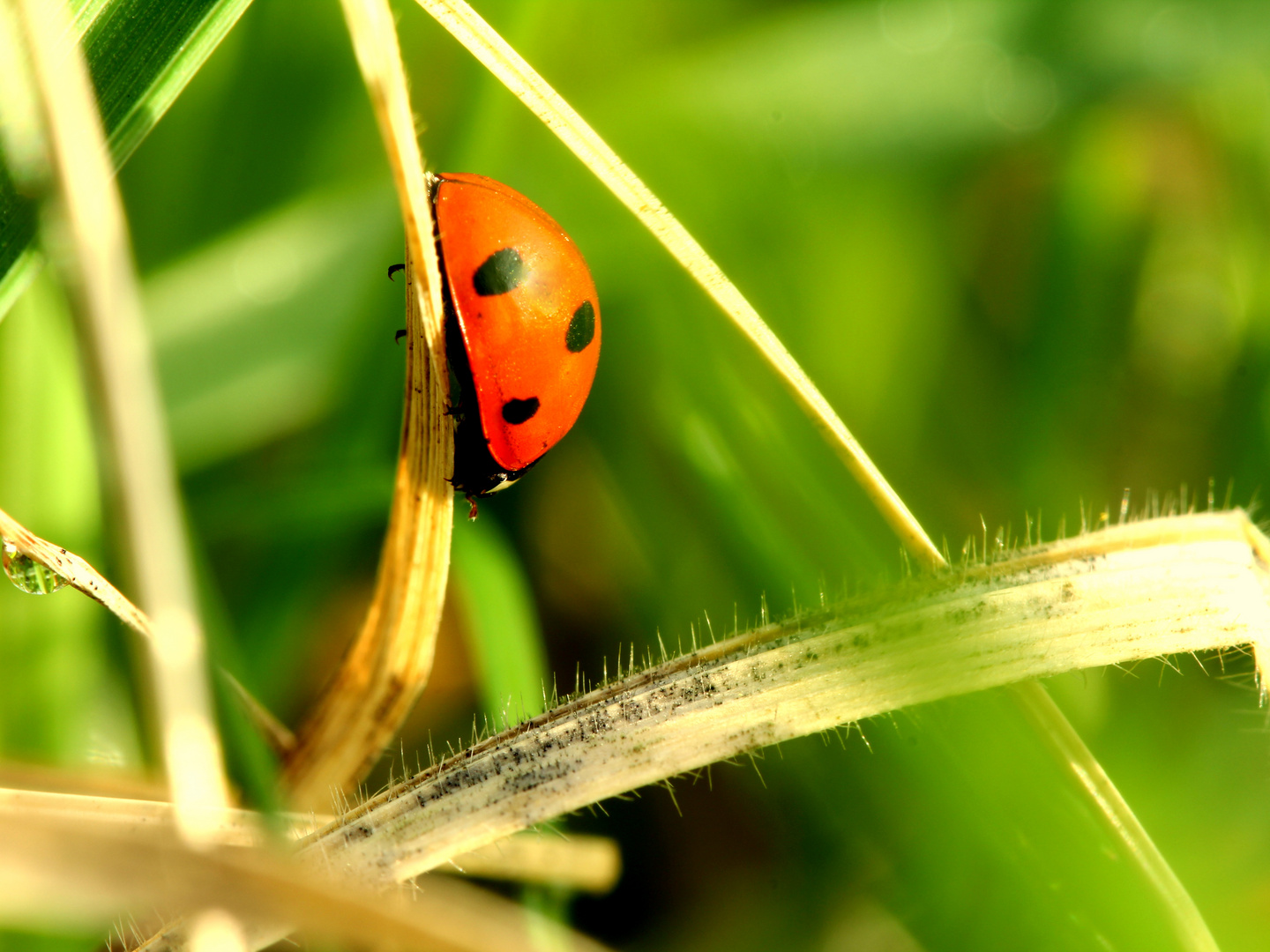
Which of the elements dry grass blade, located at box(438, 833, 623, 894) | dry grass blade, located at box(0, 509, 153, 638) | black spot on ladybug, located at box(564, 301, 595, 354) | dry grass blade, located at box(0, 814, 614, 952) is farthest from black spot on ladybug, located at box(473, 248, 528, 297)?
dry grass blade, located at box(0, 814, 614, 952)

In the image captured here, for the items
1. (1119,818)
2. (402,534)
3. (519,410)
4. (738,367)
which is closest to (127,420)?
(402,534)

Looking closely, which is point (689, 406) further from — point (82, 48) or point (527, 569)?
point (82, 48)

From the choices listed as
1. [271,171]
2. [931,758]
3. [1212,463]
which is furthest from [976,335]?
[271,171]

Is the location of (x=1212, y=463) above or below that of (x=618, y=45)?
below

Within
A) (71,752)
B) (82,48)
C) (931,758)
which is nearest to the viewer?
(82,48)

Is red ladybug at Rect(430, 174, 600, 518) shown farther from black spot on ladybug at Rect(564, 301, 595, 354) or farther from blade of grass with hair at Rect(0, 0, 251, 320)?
blade of grass with hair at Rect(0, 0, 251, 320)

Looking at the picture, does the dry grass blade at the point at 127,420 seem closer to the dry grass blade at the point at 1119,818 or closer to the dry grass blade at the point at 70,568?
the dry grass blade at the point at 70,568

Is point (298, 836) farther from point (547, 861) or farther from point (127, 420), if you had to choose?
point (127, 420)

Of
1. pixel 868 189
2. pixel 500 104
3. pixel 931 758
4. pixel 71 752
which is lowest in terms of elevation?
pixel 931 758
